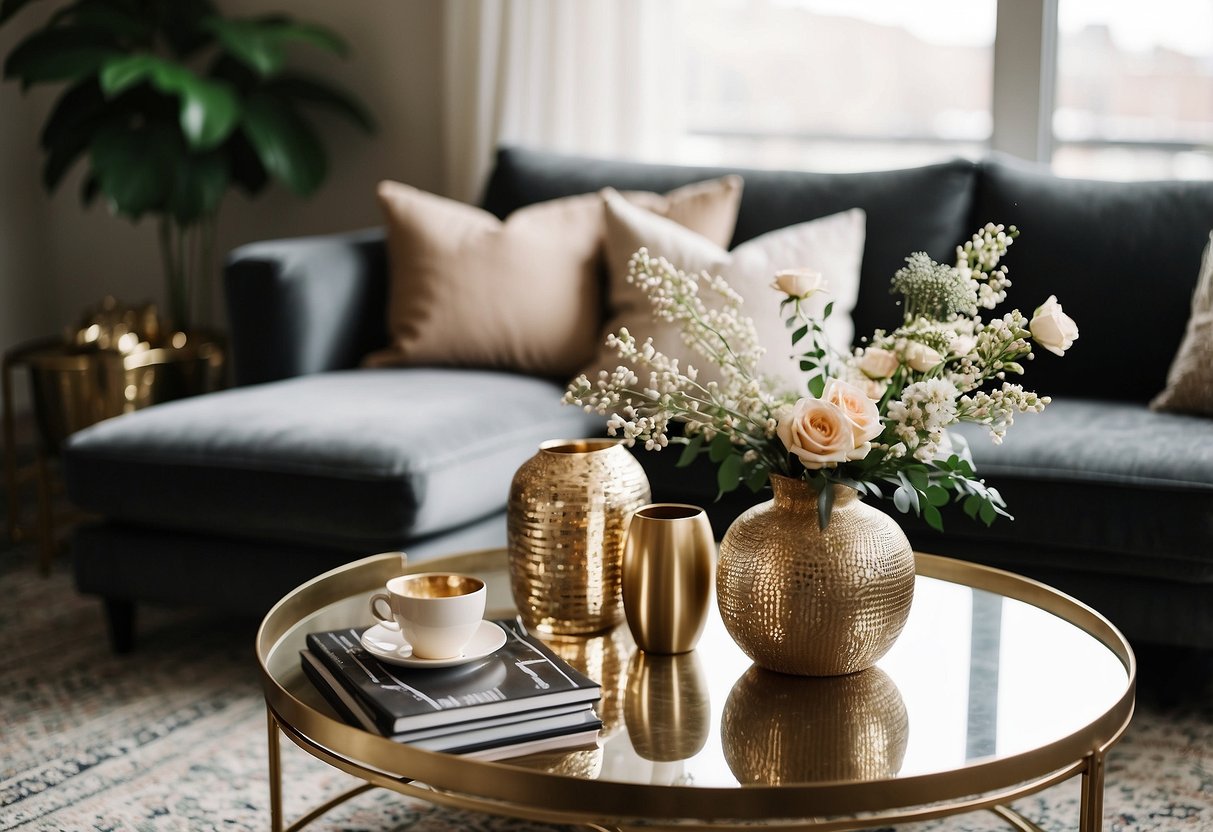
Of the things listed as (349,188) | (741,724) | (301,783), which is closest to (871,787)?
(741,724)

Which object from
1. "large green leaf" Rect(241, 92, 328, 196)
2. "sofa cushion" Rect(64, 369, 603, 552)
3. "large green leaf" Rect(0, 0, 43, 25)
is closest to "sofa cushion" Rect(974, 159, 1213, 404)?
"sofa cushion" Rect(64, 369, 603, 552)

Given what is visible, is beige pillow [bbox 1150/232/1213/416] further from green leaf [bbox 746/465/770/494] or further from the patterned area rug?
green leaf [bbox 746/465/770/494]

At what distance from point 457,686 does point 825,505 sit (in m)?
0.38

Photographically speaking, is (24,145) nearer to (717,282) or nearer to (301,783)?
(301,783)

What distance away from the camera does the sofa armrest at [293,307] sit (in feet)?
8.80

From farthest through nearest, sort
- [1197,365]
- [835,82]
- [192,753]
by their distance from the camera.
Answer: [835,82], [1197,365], [192,753]

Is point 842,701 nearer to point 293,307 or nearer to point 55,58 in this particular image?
point 293,307

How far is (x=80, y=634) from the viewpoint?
257 cm

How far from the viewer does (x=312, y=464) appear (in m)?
2.16

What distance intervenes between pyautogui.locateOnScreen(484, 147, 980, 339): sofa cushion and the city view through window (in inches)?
24.1


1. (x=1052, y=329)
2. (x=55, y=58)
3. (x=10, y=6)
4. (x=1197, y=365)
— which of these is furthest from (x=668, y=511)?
(x=10, y=6)

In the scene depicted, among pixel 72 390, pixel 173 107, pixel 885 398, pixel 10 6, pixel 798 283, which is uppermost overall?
pixel 10 6

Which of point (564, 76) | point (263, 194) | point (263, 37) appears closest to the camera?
point (263, 37)

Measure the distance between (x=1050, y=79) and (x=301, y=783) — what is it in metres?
2.38
